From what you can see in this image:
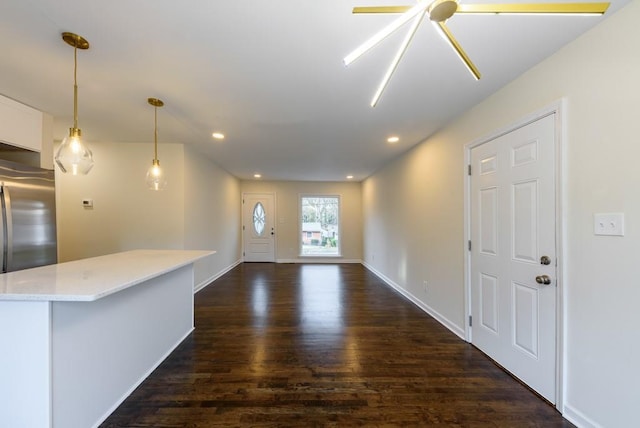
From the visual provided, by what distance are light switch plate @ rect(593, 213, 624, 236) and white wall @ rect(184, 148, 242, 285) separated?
4.45m

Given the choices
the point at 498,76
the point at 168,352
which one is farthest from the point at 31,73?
the point at 498,76

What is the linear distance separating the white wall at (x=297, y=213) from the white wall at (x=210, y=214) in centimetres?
117

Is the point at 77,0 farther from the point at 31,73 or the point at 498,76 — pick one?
the point at 498,76

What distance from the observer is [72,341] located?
153 cm

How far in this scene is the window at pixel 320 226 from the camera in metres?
7.91

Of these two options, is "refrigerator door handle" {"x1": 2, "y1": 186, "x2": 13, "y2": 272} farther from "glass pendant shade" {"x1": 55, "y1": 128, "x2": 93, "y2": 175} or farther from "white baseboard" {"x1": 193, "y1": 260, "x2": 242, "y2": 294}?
"white baseboard" {"x1": 193, "y1": 260, "x2": 242, "y2": 294}

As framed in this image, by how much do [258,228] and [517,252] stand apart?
6598 millimetres

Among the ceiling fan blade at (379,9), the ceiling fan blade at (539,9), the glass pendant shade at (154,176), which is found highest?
the ceiling fan blade at (379,9)

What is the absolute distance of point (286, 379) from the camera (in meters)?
2.16

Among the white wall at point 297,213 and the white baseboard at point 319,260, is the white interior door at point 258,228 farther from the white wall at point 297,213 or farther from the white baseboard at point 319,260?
the white baseboard at point 319,260

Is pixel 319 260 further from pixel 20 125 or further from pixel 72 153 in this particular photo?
pixel 72 153

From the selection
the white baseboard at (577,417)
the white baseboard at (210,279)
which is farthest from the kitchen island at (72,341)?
the white baseboard at (577,417)

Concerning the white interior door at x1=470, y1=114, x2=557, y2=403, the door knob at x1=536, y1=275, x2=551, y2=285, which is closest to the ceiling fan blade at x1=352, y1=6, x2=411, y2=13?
the white interior door at x1=470, y1=114, x2=557, y2=403

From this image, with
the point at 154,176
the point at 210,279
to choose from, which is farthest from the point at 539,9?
the point at 210,279
